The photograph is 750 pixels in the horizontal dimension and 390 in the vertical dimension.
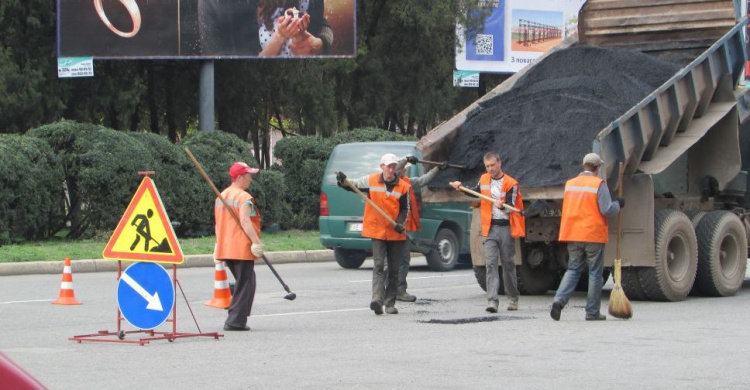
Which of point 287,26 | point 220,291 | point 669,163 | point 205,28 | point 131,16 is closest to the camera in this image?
point 220,291

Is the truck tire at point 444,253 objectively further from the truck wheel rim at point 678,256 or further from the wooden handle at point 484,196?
the wooden handle at point 484,196

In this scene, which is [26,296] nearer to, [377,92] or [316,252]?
[316,252]

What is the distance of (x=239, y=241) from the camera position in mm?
10820

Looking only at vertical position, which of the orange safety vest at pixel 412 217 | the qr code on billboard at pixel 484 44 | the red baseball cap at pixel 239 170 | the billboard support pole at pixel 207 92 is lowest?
the orange safety vest at pixel 412 217

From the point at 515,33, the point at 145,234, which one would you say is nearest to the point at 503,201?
the point at 145,234

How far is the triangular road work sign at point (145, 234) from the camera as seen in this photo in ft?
33.5

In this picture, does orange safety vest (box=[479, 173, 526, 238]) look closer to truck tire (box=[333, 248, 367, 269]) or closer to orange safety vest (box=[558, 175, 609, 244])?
orange safety vest (box=[558, 175, 609, 244])

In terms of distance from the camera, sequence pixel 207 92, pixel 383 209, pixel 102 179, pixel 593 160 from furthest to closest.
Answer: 1. pixel 207 92
2. pixel 102 179
3. pixel 383 209
4. pixel 593 160

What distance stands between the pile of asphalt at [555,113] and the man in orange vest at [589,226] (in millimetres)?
908

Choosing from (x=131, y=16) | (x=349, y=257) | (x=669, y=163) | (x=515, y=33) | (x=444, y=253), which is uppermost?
(x=515, y=33)

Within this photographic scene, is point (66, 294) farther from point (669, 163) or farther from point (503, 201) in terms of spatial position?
point (669, 163)

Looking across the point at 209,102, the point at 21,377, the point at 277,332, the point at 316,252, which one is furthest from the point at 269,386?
the point at 209,102

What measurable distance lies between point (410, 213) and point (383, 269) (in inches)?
27.3

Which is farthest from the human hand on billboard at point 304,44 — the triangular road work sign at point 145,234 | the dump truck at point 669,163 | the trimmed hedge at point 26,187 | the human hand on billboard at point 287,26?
the triangular road work sign at point 145,234
